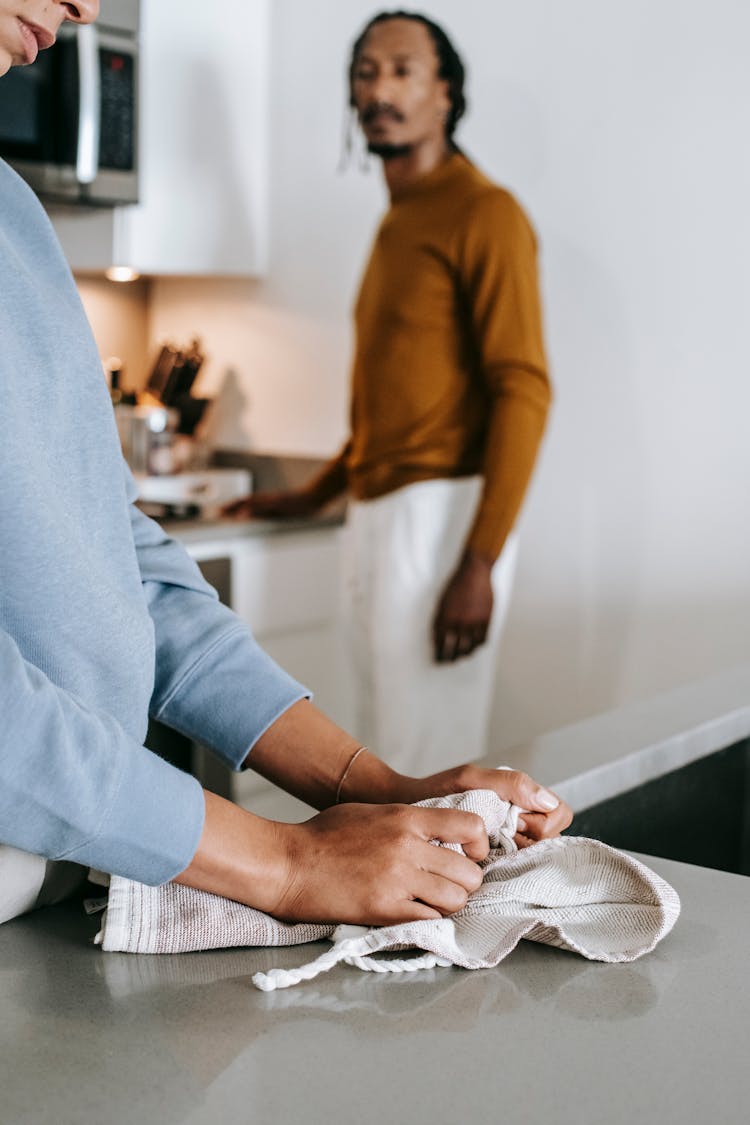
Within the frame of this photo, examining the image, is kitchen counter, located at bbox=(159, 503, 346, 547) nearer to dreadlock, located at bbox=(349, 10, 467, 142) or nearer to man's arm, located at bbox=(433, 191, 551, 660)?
man's arm, located at bbox=(433, 191, 551, 660)

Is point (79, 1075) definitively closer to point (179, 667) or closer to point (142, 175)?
point (179, 667)

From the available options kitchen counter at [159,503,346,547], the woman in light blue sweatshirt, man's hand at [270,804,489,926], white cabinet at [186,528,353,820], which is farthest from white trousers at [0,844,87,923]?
white cabinet at [186,528,353,820]

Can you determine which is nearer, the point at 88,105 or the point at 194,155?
the point at 88,105

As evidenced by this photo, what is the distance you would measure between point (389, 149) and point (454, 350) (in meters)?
0.39

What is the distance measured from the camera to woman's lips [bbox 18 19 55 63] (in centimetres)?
78

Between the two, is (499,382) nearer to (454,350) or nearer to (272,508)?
(454,350)

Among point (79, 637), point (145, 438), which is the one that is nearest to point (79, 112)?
point (145, 438)

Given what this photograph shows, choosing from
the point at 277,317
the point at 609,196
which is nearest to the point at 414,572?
the point at 609,196

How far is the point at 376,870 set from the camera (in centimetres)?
A: 79

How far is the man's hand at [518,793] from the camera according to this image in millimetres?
921

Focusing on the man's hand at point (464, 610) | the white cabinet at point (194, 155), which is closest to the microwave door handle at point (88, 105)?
the white cabinet at point (194, 155)

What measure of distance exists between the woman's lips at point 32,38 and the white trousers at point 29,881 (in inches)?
18.2

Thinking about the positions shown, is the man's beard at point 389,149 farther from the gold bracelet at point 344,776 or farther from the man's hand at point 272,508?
the gold bracelet at point 344,776

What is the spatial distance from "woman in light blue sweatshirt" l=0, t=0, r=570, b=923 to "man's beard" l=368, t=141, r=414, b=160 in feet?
5.39
